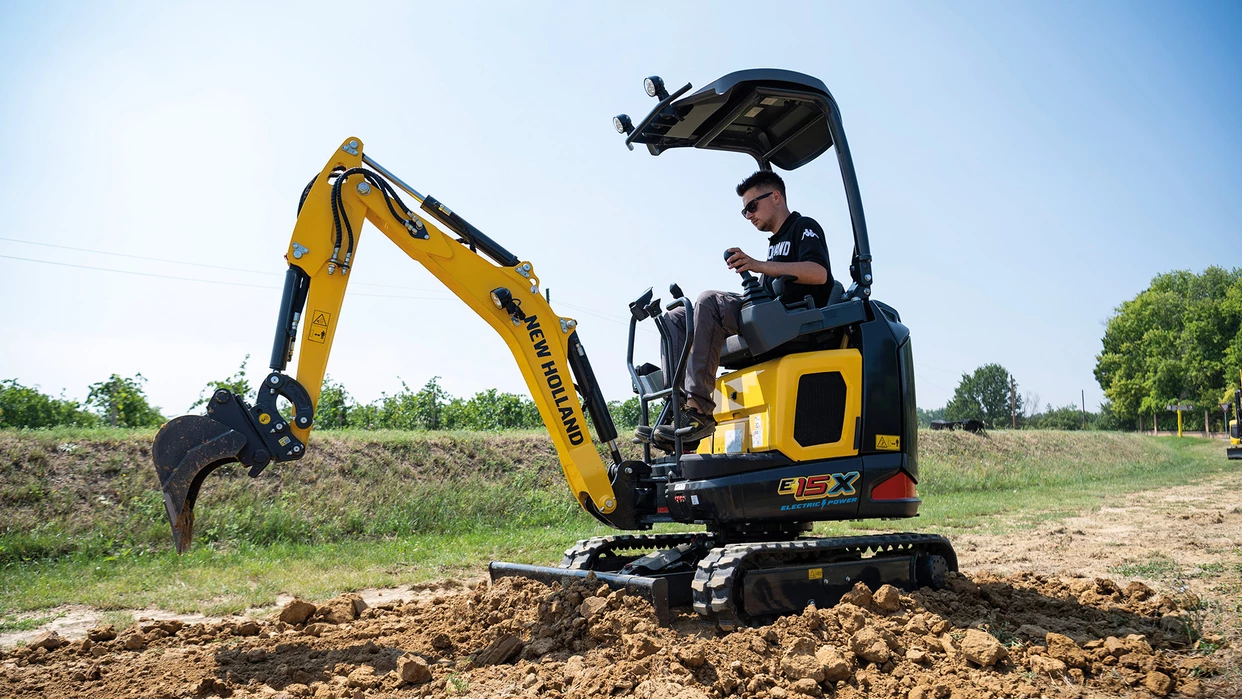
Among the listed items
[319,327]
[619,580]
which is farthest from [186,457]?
[619,580]

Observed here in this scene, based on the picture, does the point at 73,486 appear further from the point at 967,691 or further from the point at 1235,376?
the point at 1235,376

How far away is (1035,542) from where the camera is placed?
30.8 feet

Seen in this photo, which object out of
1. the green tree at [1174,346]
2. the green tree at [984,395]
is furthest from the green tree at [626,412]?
the green tree at [984,395]

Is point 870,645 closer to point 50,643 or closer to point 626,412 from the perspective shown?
point 50,643

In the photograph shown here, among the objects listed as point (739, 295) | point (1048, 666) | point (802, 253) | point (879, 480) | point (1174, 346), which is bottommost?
point (1048, 666)

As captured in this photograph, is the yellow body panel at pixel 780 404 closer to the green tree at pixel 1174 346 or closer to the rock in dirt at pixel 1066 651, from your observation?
the rock in dirt at pixel 1066 651

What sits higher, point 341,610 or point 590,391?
point 590,391

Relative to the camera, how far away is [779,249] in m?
5.23

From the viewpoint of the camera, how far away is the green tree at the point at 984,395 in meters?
91.8

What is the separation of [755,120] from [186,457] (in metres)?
4.25

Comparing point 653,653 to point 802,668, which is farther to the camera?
point 653,653

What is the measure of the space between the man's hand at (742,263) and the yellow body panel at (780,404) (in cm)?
56

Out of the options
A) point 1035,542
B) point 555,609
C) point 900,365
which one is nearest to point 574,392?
point 555,609

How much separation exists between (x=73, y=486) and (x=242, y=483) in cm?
191
